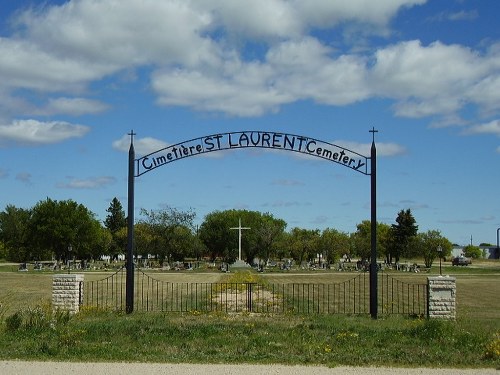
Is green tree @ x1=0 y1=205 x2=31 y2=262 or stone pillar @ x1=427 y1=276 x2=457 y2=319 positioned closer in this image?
stone pillar @ x1=427 y1=276 x2=457 y2=319

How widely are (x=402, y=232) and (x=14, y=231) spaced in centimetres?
5165

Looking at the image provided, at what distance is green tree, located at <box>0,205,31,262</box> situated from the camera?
94.0 meters

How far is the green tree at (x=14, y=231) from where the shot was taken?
94.0 meters

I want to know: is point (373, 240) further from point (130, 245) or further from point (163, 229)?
point (163, 229)

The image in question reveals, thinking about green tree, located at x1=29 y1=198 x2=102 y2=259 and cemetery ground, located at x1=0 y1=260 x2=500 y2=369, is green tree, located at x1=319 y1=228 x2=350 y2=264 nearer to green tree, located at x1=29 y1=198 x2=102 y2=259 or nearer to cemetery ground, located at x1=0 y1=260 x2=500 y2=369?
green tree, located at x1=29 y1=198 x2=102 y2=259

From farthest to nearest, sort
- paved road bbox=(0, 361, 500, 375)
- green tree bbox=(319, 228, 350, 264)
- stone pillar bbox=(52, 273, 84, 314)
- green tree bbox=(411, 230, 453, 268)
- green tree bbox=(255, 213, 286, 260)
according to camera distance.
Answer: green tree bbox=(319, 228, 350, 264), green tree bbox=(255, 213, 286, 260), green tree bbox=(411, 230, 453, 268), stone pillar bbox=(52, 273, 84, 314), paved road bbox=(0, 361, 500, 375)

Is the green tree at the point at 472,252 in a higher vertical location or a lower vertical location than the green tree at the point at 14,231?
lower

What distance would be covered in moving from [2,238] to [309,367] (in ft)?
303

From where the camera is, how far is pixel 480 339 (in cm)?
1266

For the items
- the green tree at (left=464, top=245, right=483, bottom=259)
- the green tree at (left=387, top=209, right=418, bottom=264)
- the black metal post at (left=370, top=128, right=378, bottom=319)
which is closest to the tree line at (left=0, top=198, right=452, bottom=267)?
the green tree at (left=387, top=209, right=418, bottom=264)

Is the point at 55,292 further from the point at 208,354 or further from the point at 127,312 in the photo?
the point at 208,354

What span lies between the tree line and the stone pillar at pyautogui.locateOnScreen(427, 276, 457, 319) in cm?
5790

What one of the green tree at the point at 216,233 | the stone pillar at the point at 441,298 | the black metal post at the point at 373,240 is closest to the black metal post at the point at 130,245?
the black metal post at the point at 373,240

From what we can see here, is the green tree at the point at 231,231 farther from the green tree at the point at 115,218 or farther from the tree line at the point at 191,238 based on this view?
the green tree at the point at 115,218
